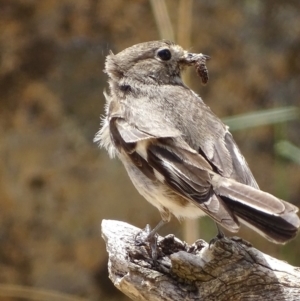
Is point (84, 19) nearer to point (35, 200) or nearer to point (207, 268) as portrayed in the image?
point (35, 200)

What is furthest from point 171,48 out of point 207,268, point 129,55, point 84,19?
point 84,19

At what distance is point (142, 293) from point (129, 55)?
0.85m

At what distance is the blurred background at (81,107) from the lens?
3.36m

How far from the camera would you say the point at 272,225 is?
157 cm

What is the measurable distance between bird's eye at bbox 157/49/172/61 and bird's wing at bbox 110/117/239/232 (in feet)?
1.09

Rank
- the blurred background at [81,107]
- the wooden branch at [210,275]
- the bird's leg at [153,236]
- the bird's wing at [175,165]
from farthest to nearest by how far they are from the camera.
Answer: the blurred background at [81,107] → the bird's leg at [153,236] → the wooden branch at [210,275] → the bird's wing at [175,165]

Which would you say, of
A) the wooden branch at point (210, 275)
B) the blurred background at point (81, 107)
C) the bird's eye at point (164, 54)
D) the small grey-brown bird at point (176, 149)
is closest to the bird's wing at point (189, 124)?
the small grey-brown bird at point (176, 149)

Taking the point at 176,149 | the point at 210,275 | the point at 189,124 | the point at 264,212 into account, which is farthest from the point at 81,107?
the point at 264,212

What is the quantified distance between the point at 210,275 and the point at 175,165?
0.32 metres

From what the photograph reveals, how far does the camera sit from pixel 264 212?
1.59m

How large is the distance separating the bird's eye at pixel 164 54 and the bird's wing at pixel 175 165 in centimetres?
33

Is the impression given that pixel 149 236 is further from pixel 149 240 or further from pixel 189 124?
pixel 189 124

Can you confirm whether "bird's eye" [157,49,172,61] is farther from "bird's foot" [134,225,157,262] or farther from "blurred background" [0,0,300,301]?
"blurred background" [0,0,300,301]

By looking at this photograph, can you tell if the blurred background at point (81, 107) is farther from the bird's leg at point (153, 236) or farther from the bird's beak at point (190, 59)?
the bird's leg at point (153, 236)
